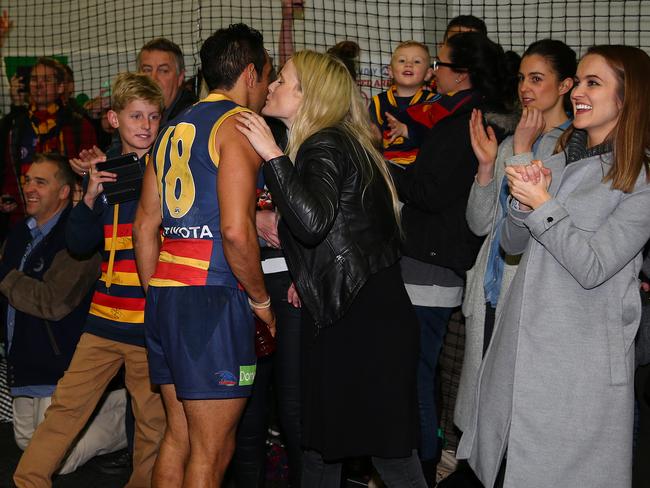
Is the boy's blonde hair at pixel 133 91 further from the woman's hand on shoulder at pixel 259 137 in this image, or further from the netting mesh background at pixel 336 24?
the netting mesh background at pixel 336 24

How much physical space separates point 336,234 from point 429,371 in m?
1.11

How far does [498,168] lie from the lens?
3316 millimetres

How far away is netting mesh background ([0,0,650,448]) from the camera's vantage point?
6.21m

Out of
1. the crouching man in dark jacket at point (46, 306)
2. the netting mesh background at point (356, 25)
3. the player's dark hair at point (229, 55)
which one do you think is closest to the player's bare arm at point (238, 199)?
the player's dark hair at point (229, 55)

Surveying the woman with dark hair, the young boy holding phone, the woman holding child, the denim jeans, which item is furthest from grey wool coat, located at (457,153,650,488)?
the young boy holding phone

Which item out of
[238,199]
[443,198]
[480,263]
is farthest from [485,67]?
[238,199]

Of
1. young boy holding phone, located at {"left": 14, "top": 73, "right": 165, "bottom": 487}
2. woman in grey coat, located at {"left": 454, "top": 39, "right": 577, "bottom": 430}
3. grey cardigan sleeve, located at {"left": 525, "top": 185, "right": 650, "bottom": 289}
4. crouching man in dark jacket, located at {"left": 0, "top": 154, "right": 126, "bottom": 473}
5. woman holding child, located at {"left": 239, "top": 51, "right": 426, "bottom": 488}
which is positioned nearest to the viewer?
grey cardigan sleeve, located at {"left": 525, "top": 185, "right": 650, "bottom": 289}

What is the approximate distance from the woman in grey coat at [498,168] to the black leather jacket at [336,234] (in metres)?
0.55

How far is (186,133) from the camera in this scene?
108 inches

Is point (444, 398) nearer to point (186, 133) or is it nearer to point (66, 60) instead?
point (186, 133)

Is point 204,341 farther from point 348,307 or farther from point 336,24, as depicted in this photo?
point 336,24

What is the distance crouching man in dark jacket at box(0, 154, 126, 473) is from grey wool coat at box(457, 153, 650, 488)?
237 cm

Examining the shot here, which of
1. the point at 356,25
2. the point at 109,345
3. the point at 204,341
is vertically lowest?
the point at 109,345

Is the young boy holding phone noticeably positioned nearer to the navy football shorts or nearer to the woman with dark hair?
the navy football shorts
